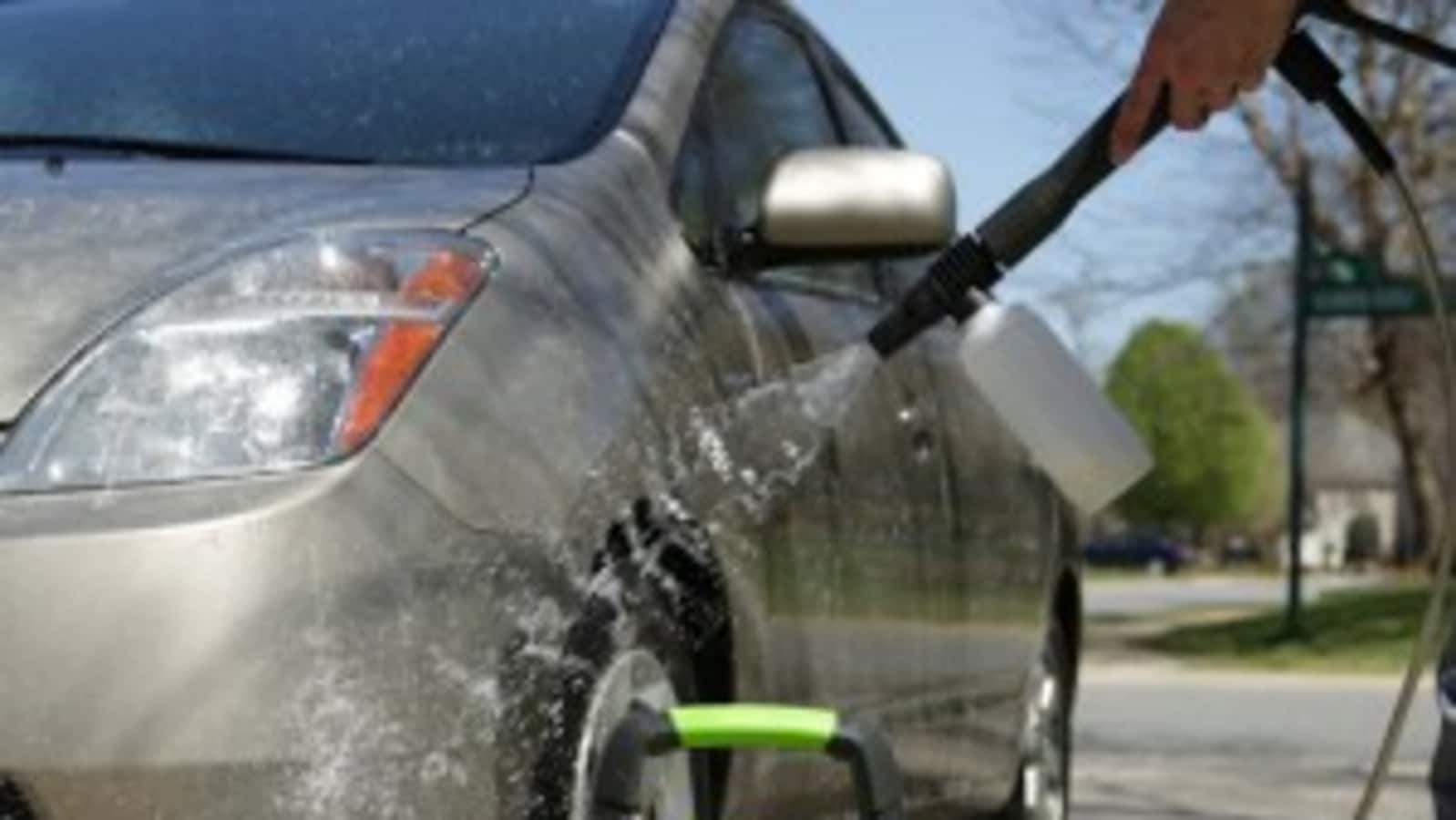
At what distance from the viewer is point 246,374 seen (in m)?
2.88

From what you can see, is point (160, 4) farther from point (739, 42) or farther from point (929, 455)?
point (929, 455)

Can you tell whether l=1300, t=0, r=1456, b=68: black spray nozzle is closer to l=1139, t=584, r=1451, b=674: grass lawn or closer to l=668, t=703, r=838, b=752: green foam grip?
l=668, t=703, r=838, b=752: green foam grip

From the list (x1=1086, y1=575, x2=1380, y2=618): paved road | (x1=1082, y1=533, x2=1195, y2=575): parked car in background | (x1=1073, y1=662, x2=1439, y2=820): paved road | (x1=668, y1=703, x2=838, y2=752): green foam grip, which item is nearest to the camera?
(x1=668, y1=703, x2=838, y2=752): green foam grip

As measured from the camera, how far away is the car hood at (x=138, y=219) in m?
2.87

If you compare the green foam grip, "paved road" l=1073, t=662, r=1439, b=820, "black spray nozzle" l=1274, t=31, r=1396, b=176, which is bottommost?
"paved road" l=1073, t=662, r=1439, b=820

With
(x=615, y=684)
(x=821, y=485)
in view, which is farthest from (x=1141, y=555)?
(x=615, y=684)

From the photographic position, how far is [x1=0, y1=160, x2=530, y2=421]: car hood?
113 inches

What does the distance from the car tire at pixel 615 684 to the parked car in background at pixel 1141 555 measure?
81.0m

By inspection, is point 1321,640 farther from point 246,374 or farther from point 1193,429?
point 1193,429

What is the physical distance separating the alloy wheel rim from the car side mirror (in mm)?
776

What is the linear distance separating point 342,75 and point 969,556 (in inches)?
60.8

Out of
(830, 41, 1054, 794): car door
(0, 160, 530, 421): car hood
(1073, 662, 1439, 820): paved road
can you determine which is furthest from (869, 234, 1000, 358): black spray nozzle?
(1073, 662, 1439, 820): paved road

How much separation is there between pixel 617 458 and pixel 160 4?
1.60 metres

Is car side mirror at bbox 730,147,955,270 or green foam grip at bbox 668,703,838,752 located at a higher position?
car side mirror at bbox 730,147,955,270
